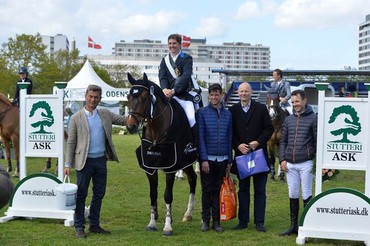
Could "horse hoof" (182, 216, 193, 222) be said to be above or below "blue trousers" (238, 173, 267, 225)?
below

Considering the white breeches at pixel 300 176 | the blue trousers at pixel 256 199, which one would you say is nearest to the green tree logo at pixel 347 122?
the white breeches at pixel 300 176

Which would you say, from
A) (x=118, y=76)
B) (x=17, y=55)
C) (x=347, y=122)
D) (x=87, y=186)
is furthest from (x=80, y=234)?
(x=118, y=76)

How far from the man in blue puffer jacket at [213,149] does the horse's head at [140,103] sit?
2.49ft

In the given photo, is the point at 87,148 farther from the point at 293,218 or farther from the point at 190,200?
the point at 293,218

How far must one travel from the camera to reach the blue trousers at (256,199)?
7.30 m

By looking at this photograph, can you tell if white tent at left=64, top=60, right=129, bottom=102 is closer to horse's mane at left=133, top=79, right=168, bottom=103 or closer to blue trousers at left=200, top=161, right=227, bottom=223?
horse's mane at left=133, top=79, right=168, bottom=103

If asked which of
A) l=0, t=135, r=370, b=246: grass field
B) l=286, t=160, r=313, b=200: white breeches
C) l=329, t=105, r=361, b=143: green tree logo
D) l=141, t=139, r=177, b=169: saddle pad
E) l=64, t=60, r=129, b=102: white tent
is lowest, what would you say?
l=0, t=135, r=370, b=246: grass field

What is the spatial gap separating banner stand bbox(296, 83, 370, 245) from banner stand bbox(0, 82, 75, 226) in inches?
141

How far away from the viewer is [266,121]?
23.9 ft

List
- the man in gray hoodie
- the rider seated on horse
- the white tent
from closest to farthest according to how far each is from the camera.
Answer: the man in gray hoodie < the rider seated on horse < the white tent

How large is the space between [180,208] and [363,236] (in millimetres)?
3307

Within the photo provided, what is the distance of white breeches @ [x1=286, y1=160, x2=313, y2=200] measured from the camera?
22.3 ft

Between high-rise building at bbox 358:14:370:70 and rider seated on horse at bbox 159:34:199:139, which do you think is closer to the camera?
rider seated on horse at bbox 159:34:199:139

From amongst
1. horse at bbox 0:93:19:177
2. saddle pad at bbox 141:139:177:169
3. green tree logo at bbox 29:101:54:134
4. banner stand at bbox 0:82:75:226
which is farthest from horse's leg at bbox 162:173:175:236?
horse at bbox 0:93:19:177
